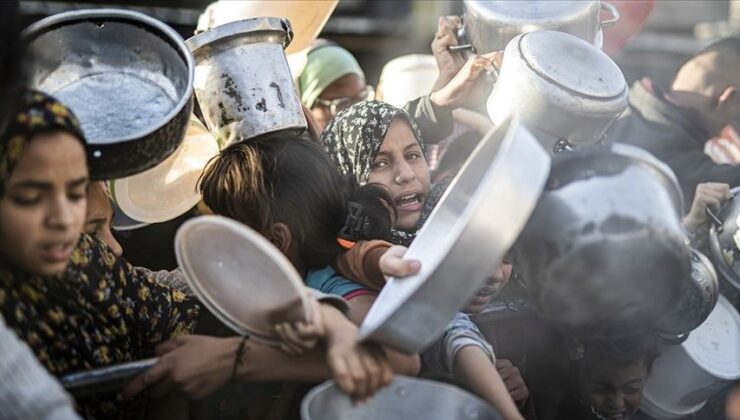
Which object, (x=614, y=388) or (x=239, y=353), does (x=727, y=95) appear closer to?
(x=614, y=388)

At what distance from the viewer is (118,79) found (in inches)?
91.8

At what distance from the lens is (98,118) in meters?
2.17

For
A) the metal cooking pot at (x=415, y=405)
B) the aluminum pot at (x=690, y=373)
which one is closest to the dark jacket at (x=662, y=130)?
the aluminum pot at (x=690, y=373)

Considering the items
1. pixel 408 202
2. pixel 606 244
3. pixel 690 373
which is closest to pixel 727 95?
pixel 690 373

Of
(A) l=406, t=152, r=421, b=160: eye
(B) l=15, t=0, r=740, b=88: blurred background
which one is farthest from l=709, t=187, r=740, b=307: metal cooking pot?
(B) l=15, t=0, r=740, b=88: blurred background

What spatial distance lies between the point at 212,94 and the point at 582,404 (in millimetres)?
1403

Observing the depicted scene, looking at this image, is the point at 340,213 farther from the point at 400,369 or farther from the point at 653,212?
the point at 653,212

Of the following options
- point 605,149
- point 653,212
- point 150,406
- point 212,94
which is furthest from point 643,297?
point 212,94

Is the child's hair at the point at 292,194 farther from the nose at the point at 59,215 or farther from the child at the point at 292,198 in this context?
the nose at the point at 59,215

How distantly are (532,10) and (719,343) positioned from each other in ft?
4.05

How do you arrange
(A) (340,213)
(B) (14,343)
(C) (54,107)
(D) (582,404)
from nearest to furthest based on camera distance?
1. (B) (14,343)
2. (C) (54,107)
3. (A) (340,213)
4. (D) (582,404)

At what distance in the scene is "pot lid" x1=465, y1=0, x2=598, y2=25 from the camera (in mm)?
2939

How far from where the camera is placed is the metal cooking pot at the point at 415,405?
1.96m

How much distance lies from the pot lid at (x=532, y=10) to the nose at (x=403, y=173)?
51cm
